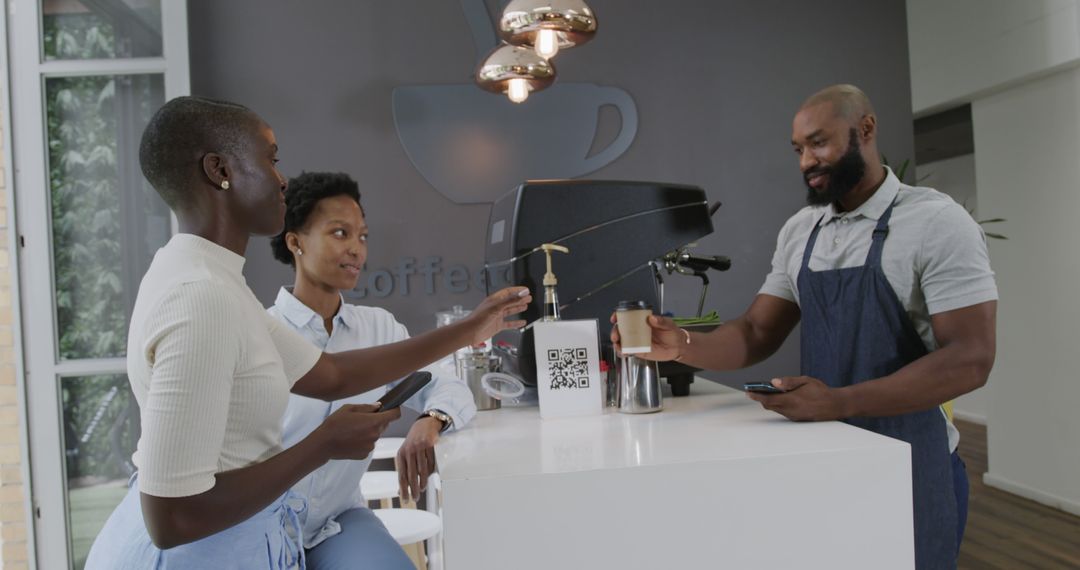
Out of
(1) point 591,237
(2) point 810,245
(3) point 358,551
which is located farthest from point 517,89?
(3) point 358,551

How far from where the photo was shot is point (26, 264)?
343cm

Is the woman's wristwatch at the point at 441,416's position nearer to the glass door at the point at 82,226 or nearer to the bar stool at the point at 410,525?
the bar stool at the point at 410,525

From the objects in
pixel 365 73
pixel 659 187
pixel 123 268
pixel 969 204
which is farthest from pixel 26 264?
pixel 969 204

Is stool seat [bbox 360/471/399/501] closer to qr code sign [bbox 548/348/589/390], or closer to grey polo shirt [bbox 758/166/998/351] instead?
qr code sign [bbox 548/348/589/390]

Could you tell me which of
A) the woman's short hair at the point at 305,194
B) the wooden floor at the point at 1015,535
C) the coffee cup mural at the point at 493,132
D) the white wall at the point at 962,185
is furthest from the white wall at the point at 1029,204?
the woman's short hair at the point at 305,194

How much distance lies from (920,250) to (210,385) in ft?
4.41

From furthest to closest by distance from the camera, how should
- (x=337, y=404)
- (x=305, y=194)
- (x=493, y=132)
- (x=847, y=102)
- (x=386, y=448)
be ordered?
(x=493, y=132), (x=386, y=448), (x=305, y=194), (x=337, y=404), (x=847, y=102)

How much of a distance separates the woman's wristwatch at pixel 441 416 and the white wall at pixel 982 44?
3.97m

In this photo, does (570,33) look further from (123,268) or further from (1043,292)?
(1043,292)

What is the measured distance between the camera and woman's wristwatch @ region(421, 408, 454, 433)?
158 cm

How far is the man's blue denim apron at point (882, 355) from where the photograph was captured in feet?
5.40

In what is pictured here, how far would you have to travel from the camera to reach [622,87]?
424 centimetres

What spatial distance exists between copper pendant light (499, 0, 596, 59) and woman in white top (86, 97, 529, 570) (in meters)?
1.32

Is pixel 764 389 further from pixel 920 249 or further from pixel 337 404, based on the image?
pixel 337 404
